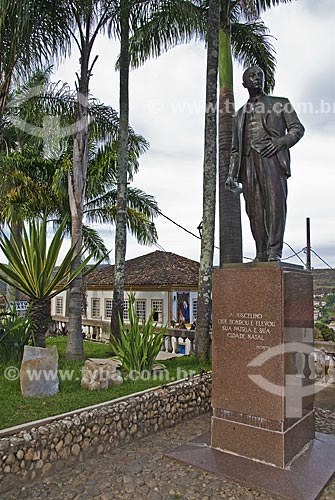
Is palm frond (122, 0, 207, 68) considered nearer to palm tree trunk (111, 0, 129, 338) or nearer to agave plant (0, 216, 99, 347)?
palm tree trunk (111, 0, 129, 338)

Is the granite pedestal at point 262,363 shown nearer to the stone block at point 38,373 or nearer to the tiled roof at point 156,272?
the stone block at point 38,373

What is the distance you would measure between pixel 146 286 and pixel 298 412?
1321 cm

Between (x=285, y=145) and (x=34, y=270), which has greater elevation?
(x=285, y=145)

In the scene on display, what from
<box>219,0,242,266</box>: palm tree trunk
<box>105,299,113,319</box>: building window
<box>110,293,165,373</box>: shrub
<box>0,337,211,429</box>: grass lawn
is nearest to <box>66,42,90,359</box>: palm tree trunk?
<box>0,337,211,429</box>: grass lawn

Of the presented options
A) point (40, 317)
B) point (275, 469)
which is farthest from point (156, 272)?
point (275, 469)

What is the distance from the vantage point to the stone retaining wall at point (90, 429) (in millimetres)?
3797

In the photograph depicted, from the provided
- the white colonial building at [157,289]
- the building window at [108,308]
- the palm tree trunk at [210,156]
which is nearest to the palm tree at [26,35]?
the palm tree trunk at [210,156]

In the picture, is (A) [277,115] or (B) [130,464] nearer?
(B) [130,464]

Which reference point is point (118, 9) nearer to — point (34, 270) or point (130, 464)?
point (34, 270)

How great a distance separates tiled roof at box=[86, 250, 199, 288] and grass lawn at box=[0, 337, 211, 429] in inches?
390

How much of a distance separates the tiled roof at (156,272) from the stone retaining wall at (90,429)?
1103 centimetres

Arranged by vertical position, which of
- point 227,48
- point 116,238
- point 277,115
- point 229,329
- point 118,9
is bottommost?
point 229,329

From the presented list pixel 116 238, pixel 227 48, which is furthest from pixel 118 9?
pixel 116 238

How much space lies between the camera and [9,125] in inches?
631
